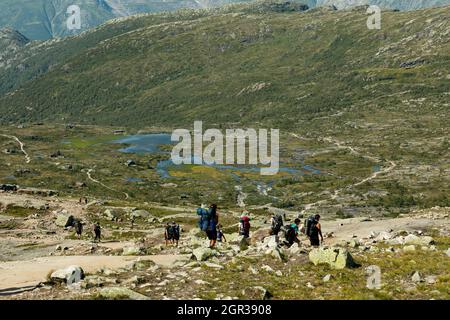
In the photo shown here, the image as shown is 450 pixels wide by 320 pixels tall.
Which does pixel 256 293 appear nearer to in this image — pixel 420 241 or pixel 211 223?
pixel 211 223

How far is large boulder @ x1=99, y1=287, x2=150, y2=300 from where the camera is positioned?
22141mm

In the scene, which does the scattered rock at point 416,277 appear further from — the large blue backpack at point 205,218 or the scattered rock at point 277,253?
the large blue backpack at point 205,218

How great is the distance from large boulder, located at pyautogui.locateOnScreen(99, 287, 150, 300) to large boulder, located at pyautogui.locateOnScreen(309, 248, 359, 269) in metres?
11.5

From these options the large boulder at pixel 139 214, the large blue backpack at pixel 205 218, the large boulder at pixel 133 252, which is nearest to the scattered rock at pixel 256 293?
the large blue backpack at pixel 205 218

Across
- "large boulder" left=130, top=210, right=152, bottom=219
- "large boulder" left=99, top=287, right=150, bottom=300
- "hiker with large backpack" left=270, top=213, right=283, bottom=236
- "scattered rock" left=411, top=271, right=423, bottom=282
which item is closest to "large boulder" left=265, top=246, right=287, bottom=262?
"scattered rock" left=411, top=271, right=423, bottom=282

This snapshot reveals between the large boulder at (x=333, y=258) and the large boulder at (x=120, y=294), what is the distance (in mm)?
11539

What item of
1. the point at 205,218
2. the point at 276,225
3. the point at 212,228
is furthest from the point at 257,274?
the point at 276,225

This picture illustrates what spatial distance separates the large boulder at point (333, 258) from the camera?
94.3 ft

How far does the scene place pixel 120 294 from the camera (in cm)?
2230

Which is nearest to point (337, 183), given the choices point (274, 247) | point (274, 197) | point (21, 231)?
point (274, 197)

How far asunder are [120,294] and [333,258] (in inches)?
514
